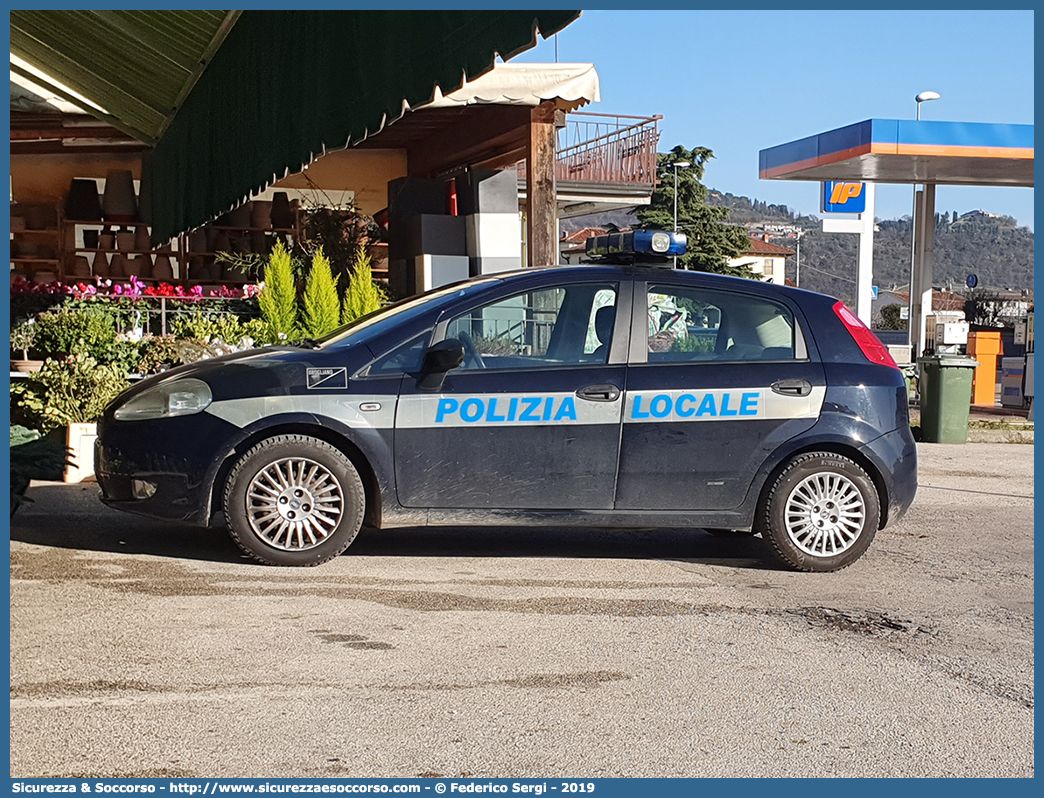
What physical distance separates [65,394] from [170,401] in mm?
4008

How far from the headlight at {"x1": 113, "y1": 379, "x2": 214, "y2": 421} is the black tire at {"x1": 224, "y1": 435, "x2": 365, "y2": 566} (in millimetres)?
393

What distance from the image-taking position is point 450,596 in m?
6.25

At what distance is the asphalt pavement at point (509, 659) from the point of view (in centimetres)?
407

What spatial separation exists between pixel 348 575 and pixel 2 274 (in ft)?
11.5

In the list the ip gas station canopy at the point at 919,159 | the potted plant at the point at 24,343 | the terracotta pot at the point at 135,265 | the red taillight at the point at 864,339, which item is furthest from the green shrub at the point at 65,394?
the ip gas station canopy at the point at 919,159

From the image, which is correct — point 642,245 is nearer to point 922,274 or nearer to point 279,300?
point 279,300

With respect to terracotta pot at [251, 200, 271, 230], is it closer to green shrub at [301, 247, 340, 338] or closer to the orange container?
green shrub at [301, 247, 340, 338]

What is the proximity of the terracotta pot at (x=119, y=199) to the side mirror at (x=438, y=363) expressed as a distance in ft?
43.1

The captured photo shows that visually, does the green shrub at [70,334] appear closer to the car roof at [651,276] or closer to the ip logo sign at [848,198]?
the car roof at [651,276]

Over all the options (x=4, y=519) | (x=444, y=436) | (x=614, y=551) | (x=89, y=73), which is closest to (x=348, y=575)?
(x=444, y=436)

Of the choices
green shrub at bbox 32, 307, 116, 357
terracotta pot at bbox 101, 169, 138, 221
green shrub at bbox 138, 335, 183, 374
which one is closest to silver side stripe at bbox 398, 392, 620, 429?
green shrub at bbox 138, 335, 183, 374

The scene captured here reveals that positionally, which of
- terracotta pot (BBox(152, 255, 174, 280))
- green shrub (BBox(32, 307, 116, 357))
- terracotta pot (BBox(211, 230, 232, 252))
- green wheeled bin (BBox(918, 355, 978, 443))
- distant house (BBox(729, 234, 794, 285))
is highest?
distant house (BBox(729, 234, 794, 285))

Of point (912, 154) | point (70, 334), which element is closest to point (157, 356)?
point (70, 334)

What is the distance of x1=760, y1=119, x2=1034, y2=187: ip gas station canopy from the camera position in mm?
24125
